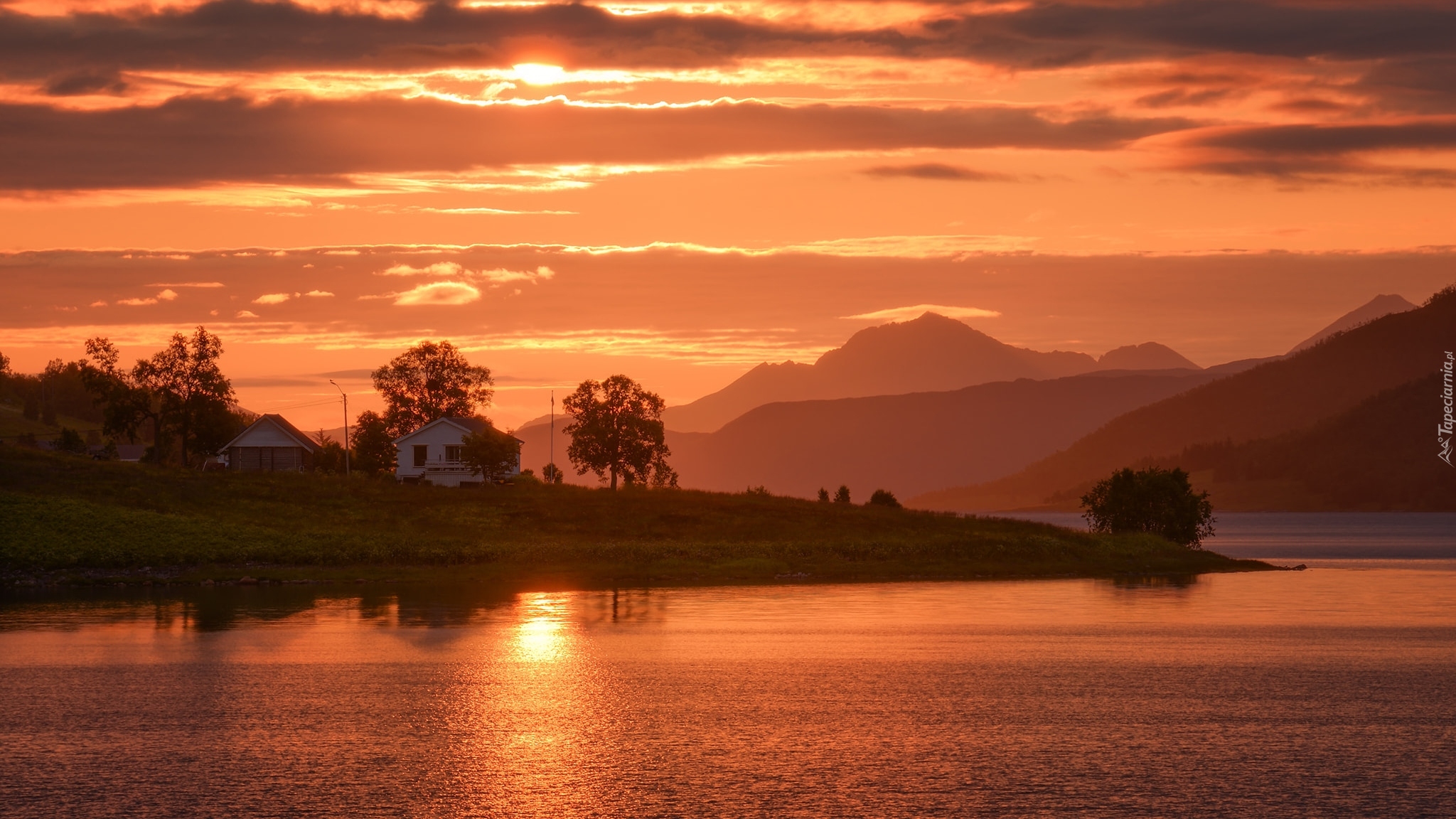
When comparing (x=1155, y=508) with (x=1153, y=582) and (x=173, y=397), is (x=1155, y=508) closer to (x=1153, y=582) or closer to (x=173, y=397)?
(x=1153, y=582)

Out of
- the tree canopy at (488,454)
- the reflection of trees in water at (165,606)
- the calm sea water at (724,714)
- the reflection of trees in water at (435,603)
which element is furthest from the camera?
the tree canopy at (488,454)

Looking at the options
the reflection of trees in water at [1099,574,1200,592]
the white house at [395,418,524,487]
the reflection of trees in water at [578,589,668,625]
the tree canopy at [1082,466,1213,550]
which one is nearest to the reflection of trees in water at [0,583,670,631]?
the reflection of trees in water at [578,589,668,625]

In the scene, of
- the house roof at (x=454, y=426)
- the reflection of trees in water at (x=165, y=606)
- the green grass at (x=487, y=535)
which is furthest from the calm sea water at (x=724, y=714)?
the house roof at (x=454, y=426)

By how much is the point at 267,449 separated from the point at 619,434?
38446 mm

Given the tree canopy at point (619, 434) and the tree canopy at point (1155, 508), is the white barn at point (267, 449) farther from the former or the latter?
the tree canopy at point (1155, 508)

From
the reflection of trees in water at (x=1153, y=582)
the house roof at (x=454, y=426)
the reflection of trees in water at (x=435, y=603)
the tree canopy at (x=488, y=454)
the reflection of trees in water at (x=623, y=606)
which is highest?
the house roof at (x=454, y=426)

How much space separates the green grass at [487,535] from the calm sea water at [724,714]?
1003 inches

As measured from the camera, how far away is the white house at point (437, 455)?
5827 inches

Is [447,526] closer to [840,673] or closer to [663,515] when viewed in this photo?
[663,515]

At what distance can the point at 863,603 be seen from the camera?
64.9 meters

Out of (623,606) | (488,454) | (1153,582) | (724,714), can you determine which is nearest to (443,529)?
(488,454)

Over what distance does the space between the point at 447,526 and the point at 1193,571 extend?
178 ft

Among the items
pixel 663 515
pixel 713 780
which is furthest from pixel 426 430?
pixel 713 780

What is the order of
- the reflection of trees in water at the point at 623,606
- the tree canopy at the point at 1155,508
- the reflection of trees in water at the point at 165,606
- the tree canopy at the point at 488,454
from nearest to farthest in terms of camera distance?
1. the reflection of trees in water at the point at 165,606
2. the reflection of trees in water at the point at 623,606
3. the tree canopy at the point at 1155,508
4. the tree canopy at the point at 488,454
